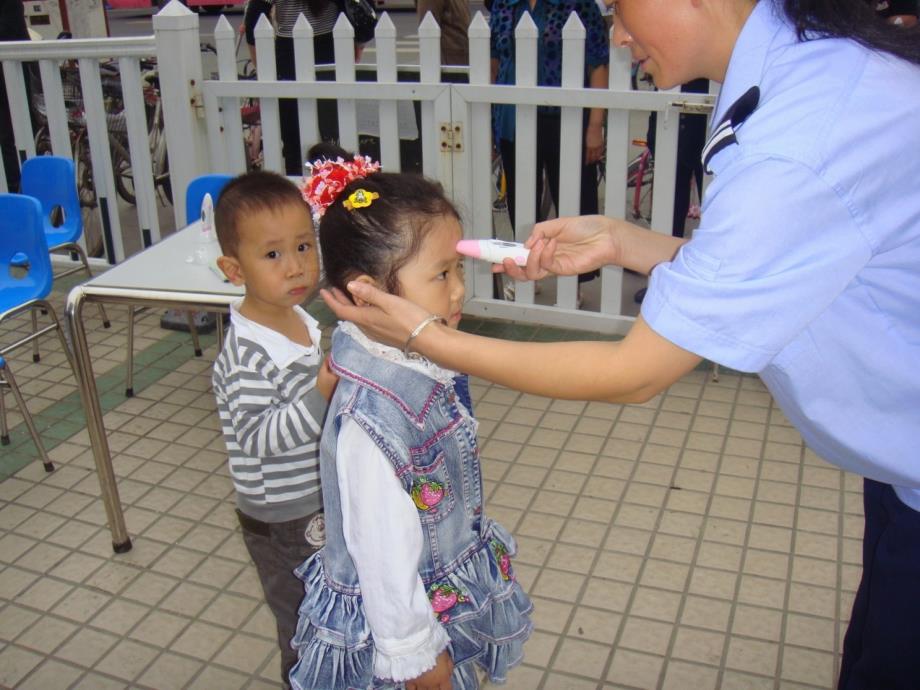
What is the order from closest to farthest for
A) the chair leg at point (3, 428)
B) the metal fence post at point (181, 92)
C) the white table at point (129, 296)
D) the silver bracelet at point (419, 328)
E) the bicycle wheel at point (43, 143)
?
the silver bracelet at point (419, 328)
the white table at point (129, 296)
the chair leg at point (3, 428)
the metal fence post at point (181, 92)
the bicycle wheel at point (43, 143)

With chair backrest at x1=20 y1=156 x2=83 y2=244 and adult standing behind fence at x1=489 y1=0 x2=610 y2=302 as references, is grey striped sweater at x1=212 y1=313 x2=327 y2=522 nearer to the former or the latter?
adult standing behind fence at x1=489 y1=0 x2=610 y2=302

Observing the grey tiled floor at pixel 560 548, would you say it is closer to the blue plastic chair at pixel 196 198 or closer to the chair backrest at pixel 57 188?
the blue plastic chair at pixel 196 198

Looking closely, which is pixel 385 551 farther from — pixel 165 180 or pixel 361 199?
pixel 165 180

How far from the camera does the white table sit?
2.57 m

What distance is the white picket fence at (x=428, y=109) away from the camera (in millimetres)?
4000

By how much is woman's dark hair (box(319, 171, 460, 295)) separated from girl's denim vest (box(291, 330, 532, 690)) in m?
0.13

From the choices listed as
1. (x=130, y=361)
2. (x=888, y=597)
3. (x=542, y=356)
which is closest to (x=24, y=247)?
(x=130, y=361)

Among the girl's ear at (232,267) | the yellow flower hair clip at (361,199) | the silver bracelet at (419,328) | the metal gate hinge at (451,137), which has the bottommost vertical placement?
the metal gate hinge at (451,137)

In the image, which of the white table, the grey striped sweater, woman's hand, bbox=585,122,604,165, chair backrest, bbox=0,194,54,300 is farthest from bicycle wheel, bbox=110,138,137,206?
the grey striped sweater

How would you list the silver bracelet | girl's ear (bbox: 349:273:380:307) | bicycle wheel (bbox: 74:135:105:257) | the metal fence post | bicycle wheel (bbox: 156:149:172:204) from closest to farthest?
the silver bracelet, girl's ear (bbox: 349:273:380:307), the metal fence post, bicycle wheel (bbox: 74:135:105:257), bicycle wheel (bbox: 156:149:172:204)

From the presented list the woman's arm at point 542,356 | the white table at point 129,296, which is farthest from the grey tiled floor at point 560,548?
the woman's arm at point 542,356

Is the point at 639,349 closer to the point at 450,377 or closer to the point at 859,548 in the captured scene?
the point at 450,377

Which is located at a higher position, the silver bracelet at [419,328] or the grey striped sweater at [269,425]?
the silver bracelet at [419,328]

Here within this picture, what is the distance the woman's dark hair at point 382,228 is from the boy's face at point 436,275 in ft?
0.04
